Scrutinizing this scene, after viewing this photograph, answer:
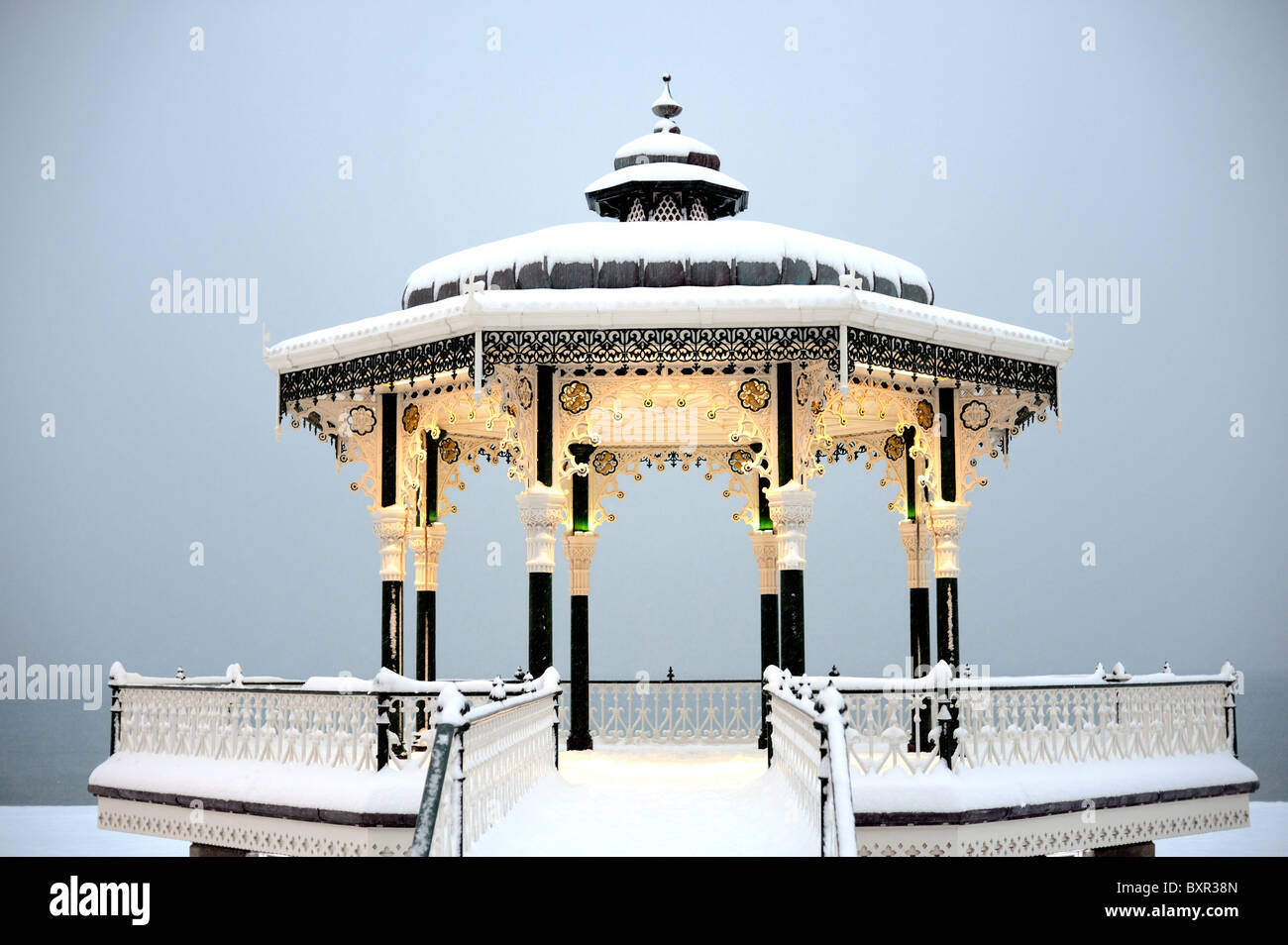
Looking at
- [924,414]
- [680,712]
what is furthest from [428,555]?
[924,414]

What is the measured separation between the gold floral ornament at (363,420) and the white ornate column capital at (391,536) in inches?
31.2

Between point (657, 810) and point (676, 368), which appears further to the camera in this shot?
point (676, 368)

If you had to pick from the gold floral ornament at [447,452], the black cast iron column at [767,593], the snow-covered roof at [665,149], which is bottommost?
the black cast iron column at [767,593]

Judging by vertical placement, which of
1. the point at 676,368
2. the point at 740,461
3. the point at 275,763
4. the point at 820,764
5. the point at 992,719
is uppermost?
the point at 676,368

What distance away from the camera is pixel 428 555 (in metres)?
14.9

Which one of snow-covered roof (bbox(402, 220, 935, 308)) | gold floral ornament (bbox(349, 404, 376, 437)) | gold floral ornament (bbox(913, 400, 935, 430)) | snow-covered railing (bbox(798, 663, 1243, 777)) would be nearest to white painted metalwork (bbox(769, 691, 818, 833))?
snow-covered railing (bbox(798, 663, 1243, 777))

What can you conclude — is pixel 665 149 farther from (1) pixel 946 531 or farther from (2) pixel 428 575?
(2) pixel 428 575

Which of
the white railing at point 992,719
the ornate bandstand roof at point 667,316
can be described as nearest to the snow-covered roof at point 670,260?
the ornate bandstand roof at point 667,316

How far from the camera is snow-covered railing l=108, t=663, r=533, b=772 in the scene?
9.99 metres

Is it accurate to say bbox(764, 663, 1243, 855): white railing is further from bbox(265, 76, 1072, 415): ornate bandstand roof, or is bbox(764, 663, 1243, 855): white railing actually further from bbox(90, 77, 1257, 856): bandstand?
bbox(265, 76, 1072, 415): ornate bandstand roof

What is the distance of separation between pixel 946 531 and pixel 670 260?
3.75m

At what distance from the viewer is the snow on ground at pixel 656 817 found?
789 centimetres

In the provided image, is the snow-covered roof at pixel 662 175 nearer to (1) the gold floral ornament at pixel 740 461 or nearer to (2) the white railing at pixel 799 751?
(1) the gold floral ornament at pixel 740 461

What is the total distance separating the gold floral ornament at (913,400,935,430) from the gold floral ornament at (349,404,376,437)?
17.4ft
